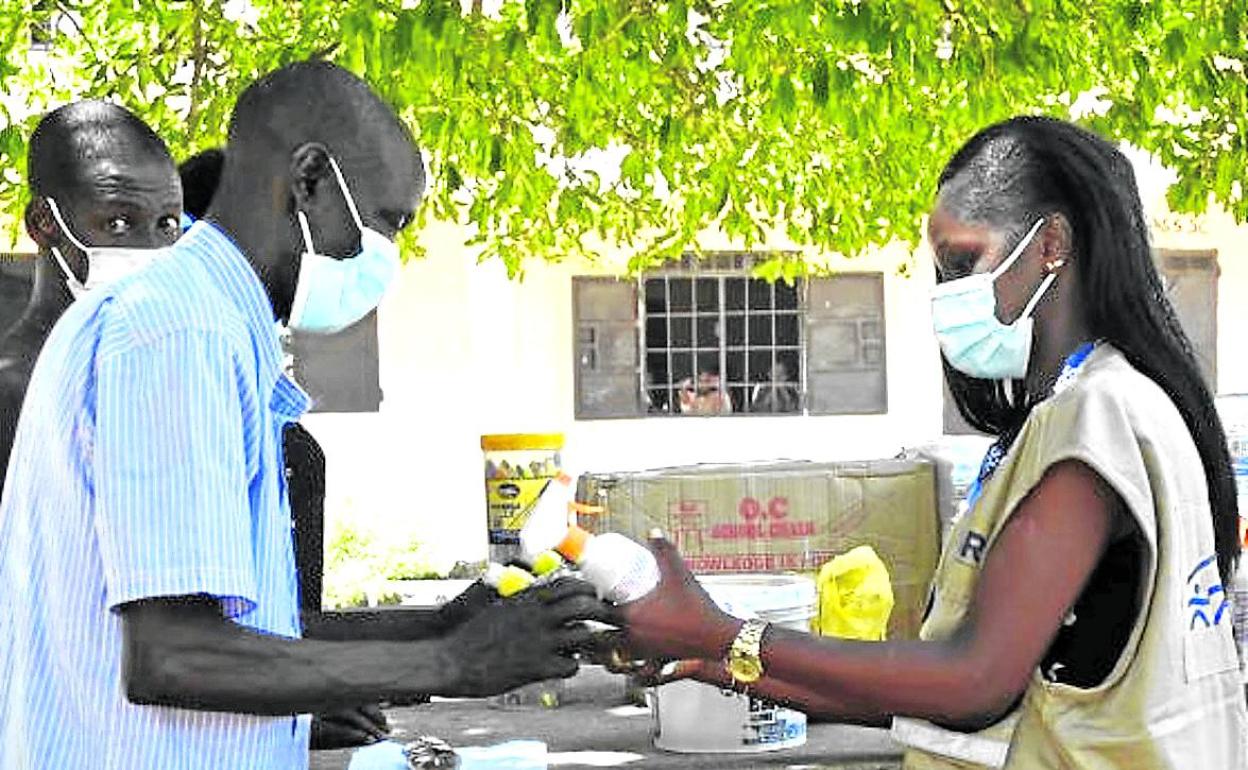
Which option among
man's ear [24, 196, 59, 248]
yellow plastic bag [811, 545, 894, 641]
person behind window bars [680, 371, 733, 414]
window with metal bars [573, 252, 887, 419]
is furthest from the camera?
person behind window bars [680, 371, 733, 414]

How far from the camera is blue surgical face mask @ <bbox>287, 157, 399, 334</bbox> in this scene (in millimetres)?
1899

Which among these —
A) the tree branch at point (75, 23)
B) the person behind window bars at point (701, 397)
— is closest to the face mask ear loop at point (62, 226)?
the tree branch at point (75, 23)

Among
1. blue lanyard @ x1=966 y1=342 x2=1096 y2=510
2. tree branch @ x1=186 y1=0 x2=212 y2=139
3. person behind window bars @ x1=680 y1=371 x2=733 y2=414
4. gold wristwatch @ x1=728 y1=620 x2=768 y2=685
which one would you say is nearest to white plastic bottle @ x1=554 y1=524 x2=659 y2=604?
gold wristwatch @ x1=728 y1=620 x2=768 y2=685

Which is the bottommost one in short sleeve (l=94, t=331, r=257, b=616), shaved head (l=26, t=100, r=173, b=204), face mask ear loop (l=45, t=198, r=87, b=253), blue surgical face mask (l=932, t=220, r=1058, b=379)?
short sleeve (l=94, t=331, r=257, b=616)

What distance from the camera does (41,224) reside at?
326cm

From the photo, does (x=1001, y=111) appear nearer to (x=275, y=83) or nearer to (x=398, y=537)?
(x=275, y=83)

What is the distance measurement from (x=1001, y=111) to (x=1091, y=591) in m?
4.35

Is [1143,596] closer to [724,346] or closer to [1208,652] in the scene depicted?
[1208,652]

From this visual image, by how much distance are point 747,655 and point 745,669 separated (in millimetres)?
16

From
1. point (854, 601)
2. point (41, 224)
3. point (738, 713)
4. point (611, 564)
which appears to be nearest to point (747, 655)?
point (611, 564)

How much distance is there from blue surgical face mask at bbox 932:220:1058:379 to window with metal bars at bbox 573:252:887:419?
377 inches

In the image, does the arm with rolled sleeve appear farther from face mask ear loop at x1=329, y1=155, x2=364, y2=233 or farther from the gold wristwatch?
the gold wristwatch

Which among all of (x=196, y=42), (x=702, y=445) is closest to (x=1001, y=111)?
(x=196, y=42)

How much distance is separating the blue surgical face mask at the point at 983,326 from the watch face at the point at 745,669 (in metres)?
0.47
